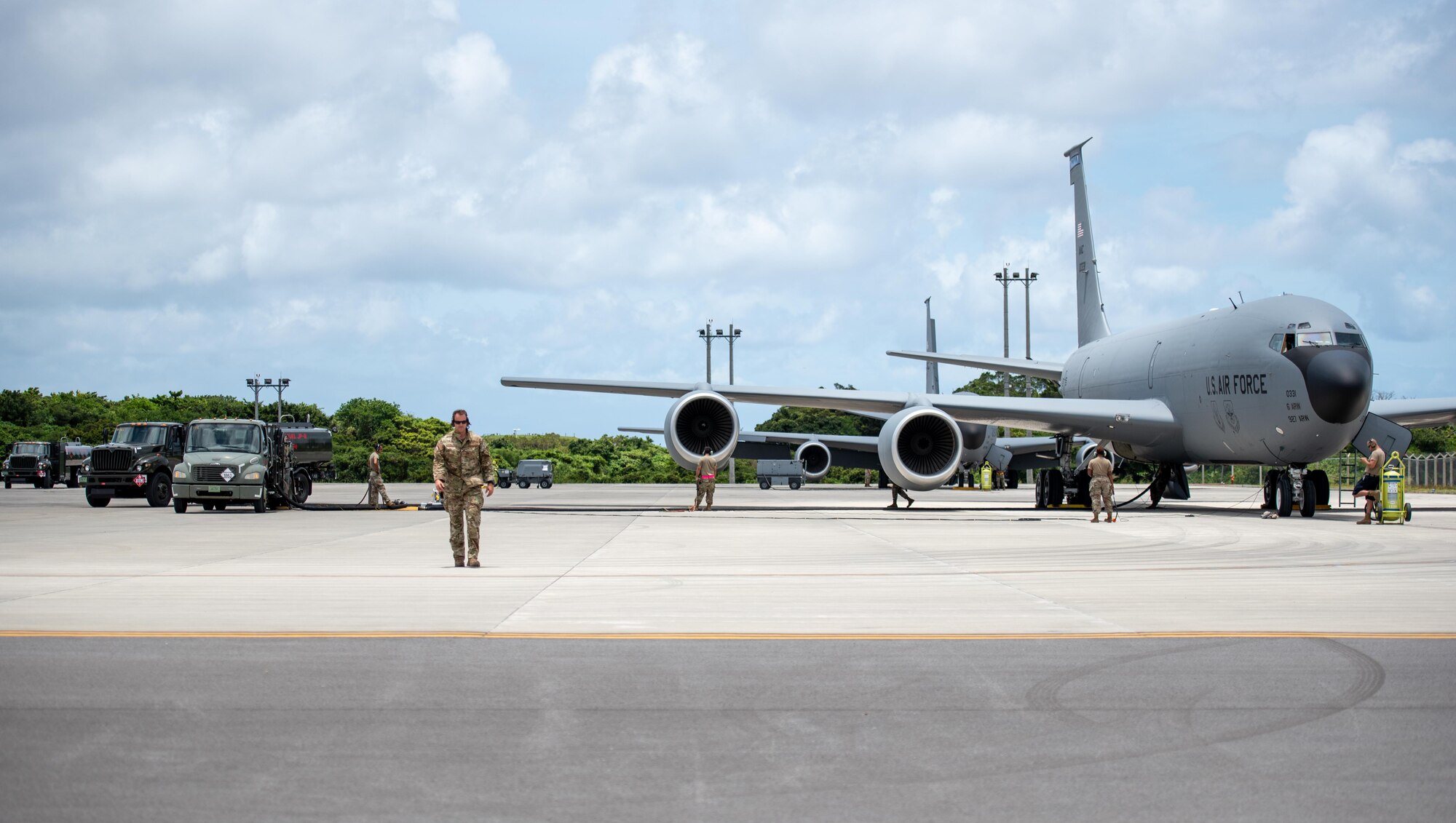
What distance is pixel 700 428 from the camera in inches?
1093

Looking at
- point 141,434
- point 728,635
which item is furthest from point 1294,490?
point 141,434

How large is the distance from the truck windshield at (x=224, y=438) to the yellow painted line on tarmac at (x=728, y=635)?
21251mm

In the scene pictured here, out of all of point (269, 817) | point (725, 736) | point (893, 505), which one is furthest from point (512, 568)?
point (893, 505)

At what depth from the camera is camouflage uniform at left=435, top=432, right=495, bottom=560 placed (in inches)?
532

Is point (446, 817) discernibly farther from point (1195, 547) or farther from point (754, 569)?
point (1195, 547)

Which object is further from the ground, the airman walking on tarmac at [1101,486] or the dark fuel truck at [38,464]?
the dark fuel truck at [38,464]

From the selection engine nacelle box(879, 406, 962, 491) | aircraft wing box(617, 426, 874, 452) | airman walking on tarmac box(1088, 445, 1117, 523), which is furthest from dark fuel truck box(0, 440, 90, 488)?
airman walking on tarmac box(1088, 445, 1117, 523)

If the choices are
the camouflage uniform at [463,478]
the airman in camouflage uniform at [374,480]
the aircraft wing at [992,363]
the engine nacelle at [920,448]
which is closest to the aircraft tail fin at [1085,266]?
the aircraft wing at [992,363]

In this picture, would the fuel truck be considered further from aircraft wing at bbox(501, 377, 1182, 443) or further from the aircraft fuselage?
the aircraft fuselage

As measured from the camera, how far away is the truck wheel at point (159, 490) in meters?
31.9

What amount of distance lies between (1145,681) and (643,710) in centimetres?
272

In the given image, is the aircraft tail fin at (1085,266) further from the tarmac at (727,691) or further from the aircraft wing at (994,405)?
the tarmac at (727,691)

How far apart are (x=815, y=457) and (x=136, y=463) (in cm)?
3479

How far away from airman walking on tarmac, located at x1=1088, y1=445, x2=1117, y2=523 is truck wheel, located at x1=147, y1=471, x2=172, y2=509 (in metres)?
22.2
